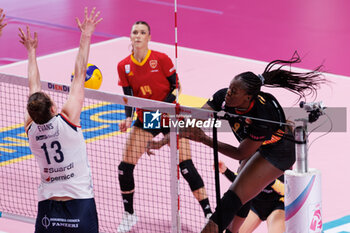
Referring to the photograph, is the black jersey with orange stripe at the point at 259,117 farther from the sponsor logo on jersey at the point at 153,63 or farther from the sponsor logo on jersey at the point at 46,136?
the sponsor logo on jersey at the point at 153,63

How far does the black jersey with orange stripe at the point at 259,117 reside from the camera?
7.12 metres

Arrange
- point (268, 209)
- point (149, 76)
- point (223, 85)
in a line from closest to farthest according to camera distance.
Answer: point (268, 209) → point (149, 76) → point (223, 85)

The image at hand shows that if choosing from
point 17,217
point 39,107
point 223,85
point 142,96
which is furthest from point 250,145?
point 223,85

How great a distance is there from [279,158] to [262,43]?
9.40 m

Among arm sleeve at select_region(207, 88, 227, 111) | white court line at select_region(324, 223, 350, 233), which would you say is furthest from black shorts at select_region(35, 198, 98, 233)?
white court line at select_region(324, 223, 350, 233)

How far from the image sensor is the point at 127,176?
907 centimetres

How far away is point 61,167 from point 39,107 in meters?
0.60

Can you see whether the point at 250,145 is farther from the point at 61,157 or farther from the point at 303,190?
the point at 61,157

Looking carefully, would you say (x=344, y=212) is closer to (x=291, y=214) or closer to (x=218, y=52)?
(x=291, y=214)

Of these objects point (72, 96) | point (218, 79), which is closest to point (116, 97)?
point (72, 96)

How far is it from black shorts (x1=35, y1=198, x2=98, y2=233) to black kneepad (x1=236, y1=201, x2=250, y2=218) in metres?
1.76

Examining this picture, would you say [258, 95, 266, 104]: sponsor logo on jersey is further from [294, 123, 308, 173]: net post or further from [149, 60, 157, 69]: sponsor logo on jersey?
[149, 60, 157, 69]: sponsor logo on jersey

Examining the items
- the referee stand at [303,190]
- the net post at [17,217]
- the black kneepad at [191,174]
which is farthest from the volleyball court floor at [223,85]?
the referee stand at [303,190]

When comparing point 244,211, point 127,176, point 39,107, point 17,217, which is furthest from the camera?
point 127,176
